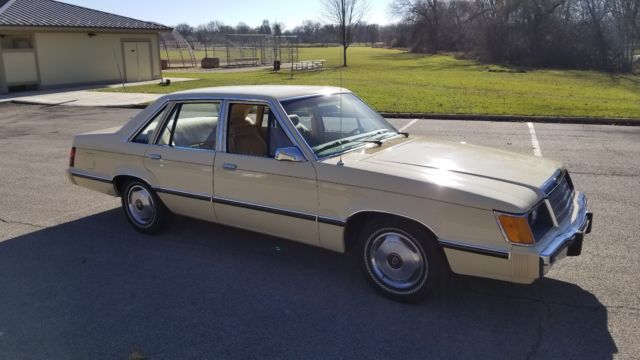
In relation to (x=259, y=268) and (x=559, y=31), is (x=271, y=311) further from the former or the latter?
(x=559, y=31)

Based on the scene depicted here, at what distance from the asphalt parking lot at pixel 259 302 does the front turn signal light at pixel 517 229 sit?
A: 652mm

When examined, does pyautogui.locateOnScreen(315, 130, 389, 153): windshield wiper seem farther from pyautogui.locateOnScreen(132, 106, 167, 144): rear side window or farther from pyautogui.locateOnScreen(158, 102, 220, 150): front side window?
pyautogui.locateOnScreen(132, 106, 167, 144): rear side window

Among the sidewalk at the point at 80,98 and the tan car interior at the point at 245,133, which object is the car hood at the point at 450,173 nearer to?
the tan car interior at the point at 245,133

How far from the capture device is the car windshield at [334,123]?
4.50 meters

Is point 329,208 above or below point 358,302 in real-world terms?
above

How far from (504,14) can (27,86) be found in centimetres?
4308

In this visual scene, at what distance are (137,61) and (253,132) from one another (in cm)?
2807

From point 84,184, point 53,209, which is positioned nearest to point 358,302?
point 84,184

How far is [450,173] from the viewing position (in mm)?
3891

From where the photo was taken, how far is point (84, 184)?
5980 millimetres

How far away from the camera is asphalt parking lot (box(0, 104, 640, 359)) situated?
3443 mm

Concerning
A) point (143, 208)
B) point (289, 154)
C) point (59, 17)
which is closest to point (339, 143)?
point (289, 154)

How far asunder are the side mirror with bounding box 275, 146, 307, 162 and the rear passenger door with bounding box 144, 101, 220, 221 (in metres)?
0.85

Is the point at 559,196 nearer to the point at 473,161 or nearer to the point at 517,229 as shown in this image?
the point at 473,161
